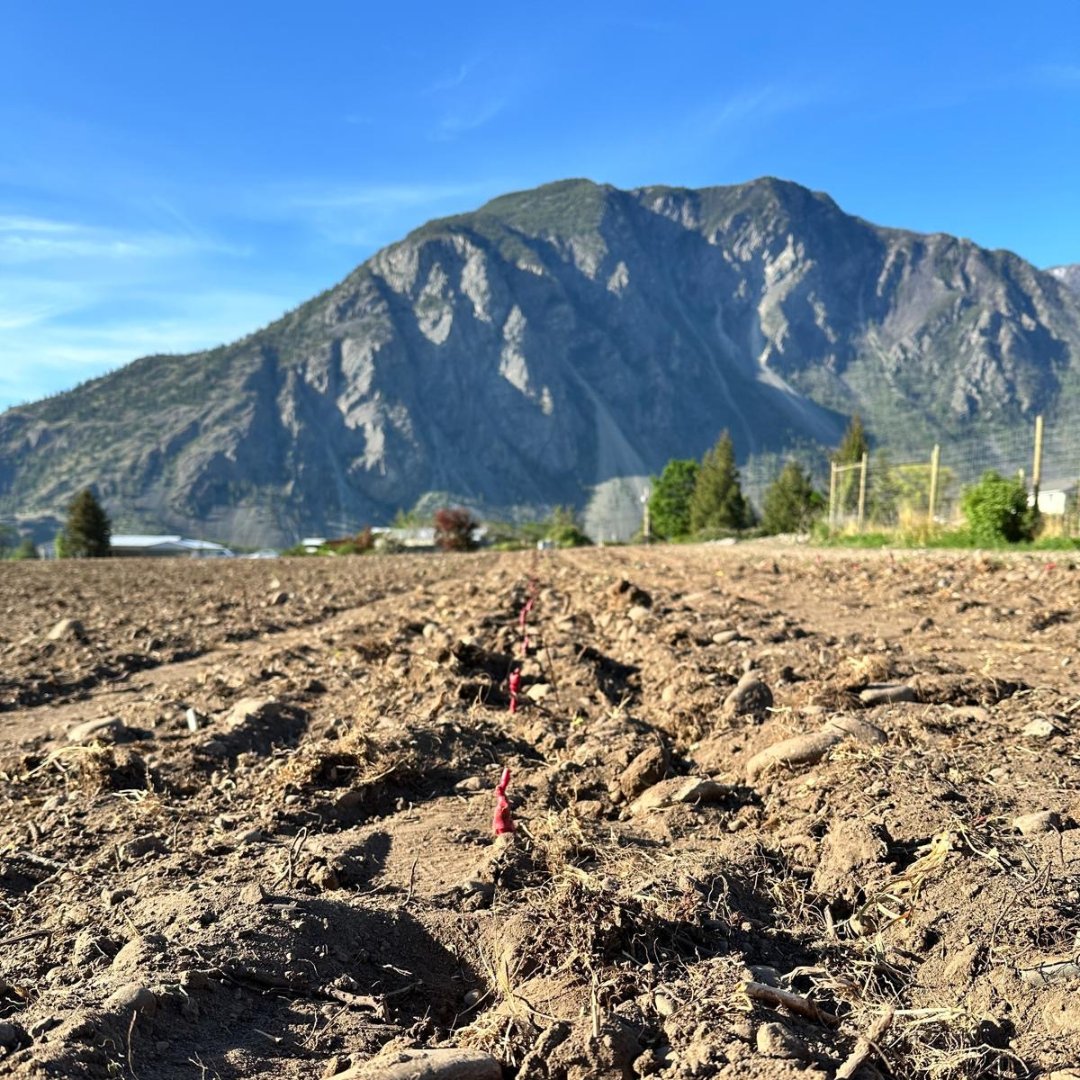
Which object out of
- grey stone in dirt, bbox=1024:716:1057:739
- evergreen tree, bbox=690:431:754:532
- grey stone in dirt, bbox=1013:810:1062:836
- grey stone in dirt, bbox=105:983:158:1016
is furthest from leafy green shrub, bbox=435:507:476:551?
grey stone in dirt, bbox=105:983:158:1016

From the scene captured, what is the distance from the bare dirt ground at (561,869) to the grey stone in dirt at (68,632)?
266cm

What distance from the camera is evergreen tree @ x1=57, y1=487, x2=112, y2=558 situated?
49.5 m

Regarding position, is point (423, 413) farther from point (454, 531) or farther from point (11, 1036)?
point (11, 1036)

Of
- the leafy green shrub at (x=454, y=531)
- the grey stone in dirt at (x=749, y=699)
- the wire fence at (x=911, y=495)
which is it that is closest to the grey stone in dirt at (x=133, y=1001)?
the grey stone in dirt at (x=749, y=699)

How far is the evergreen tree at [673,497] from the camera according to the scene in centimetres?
6969

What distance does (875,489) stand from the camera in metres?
29.0

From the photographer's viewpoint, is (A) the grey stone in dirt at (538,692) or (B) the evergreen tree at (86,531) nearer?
(A) the grey stone in dirt at (538,692)

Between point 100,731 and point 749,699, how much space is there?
319cm

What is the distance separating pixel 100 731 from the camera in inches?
166

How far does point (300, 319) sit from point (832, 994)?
184270mm

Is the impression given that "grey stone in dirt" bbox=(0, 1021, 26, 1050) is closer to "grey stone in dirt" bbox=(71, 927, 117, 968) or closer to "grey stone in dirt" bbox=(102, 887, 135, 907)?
"grey stone in dirt" bbox=(71, 927, 117, 968)

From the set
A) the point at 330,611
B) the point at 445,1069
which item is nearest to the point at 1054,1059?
the point at 445,1069

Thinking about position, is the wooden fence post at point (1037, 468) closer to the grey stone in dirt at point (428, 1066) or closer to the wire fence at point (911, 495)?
the wire fence at point (911, 495)

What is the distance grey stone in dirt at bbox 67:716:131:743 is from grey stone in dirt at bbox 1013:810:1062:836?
3820 mm
